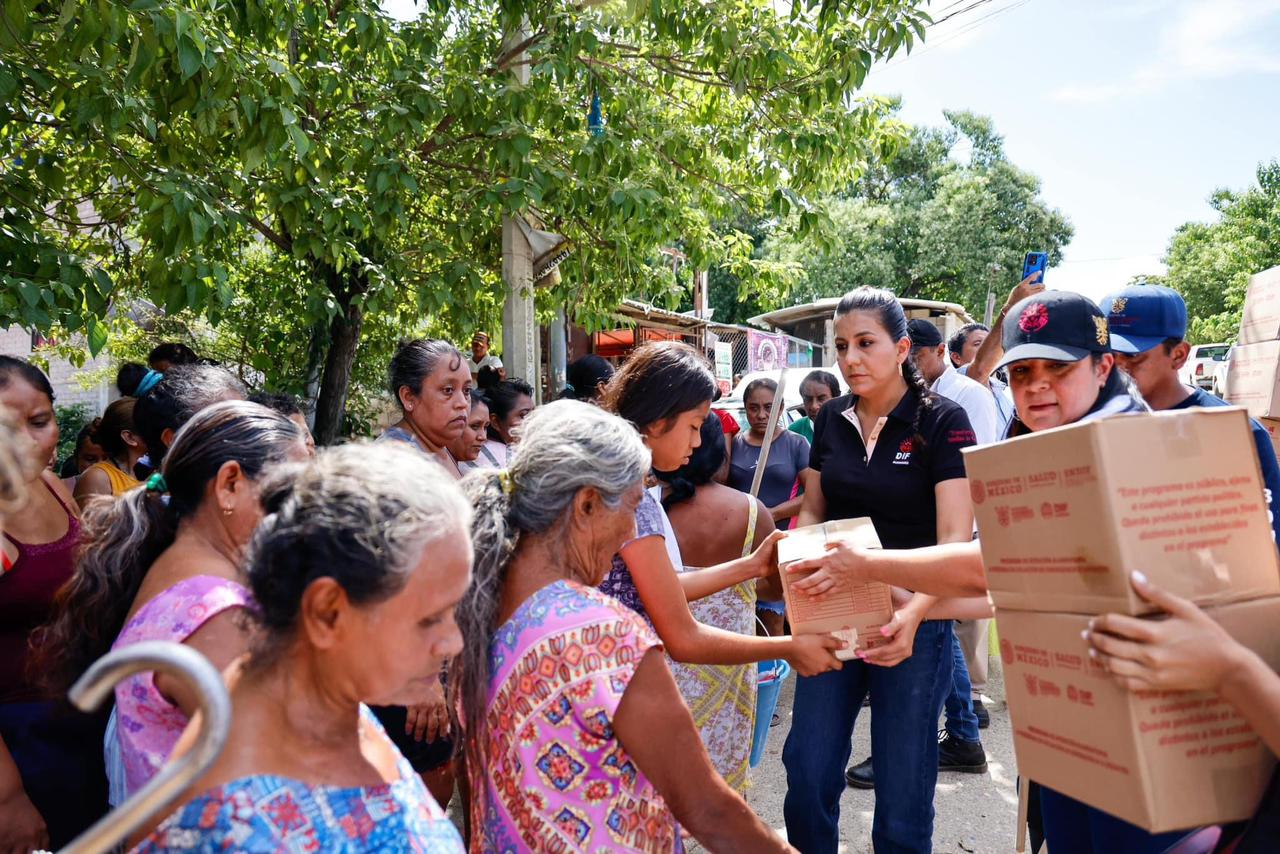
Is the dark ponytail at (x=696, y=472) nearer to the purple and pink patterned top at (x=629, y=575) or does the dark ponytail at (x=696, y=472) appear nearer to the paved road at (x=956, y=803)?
the purple and pink patterned top at (x=629, y=575)

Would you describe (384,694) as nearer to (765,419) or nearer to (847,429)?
(847,429)

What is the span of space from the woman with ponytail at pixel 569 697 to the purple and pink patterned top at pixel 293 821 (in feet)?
1.28

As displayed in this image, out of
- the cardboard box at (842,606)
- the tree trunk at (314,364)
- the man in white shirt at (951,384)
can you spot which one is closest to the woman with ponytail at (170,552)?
the cardboard box at (842,606)

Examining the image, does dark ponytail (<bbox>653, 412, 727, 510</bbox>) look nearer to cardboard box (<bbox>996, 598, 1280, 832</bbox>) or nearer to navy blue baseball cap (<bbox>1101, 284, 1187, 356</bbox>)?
navy blue baseball cap (<bbox>1101, 284, 1187, 356</bbox>)

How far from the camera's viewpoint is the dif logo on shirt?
10.2 ft

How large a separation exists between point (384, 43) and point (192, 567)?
15.3ft

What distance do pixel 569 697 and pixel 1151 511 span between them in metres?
1.06

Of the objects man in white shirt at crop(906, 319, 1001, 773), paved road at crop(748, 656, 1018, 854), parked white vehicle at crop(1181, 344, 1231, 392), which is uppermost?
parked white vehicle at crop(1181, 344, 1231, 392)

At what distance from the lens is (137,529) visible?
2.09m

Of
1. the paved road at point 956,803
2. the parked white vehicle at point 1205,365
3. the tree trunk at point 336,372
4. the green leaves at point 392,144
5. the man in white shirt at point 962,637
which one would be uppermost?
the green leaves at point 392,144

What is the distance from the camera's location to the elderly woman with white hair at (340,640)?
127 centimetres

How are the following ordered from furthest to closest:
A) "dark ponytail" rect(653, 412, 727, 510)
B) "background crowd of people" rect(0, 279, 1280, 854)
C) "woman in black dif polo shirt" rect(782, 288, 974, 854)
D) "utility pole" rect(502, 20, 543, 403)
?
"utility pole" rect(502, 20, 543, 403) → "dark ponytail" rect(653, 412, 727, 510) → "woman in black dif polo shirt" rect(782, 288, 974, 854) → "background crowd of people" rect(0, 279, 1280, 854)

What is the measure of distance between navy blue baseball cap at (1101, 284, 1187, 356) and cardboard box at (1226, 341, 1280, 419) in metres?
0.85

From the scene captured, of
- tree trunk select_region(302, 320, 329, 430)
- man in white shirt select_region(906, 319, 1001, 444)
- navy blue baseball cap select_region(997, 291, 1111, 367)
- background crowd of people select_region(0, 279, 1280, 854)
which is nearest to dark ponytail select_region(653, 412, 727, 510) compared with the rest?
background crowd of people select_region(0, 279, 1280, 854)
